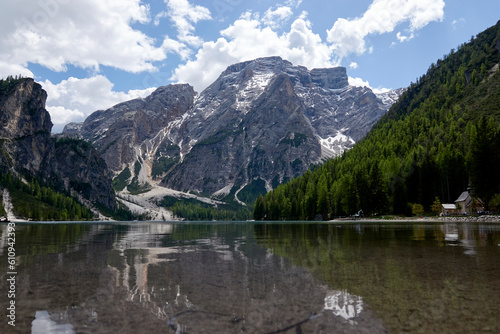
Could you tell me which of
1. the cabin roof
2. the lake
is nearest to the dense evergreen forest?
the cabin roof

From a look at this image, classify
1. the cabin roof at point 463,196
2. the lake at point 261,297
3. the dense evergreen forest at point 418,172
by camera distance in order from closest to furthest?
1. the lake at point 261,297
2. the dense evergreen forest at point 418,172
3. the cabin roof at point 463,196

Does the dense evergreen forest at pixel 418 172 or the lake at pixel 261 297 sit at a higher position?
the dense evergreen forest at pixel 418 172

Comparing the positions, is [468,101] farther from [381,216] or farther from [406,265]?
[406,265]

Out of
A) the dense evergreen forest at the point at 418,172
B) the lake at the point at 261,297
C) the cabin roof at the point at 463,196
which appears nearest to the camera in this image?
A: the lake at the point at 261,297

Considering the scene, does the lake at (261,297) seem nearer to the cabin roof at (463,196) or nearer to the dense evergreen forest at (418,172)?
the dense evergreen forest at (418,172)

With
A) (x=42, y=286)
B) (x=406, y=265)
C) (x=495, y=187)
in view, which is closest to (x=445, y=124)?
(x=495, y=187)

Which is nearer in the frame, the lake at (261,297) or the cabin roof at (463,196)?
the lake at (261,297)

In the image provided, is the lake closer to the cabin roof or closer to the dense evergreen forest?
the dense evergreen forest

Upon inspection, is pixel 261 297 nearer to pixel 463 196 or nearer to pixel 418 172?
pixel 463 196

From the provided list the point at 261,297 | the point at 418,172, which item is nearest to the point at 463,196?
the point at 418,172

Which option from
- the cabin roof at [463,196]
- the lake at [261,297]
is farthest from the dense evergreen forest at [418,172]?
the lake at [261,297]

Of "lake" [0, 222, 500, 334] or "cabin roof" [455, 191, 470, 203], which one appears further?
"cabin roof" [455, 191, 470, 203]

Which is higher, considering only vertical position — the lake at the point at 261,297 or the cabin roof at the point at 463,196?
the cabin roof at the point at 463,196

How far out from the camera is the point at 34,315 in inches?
307
